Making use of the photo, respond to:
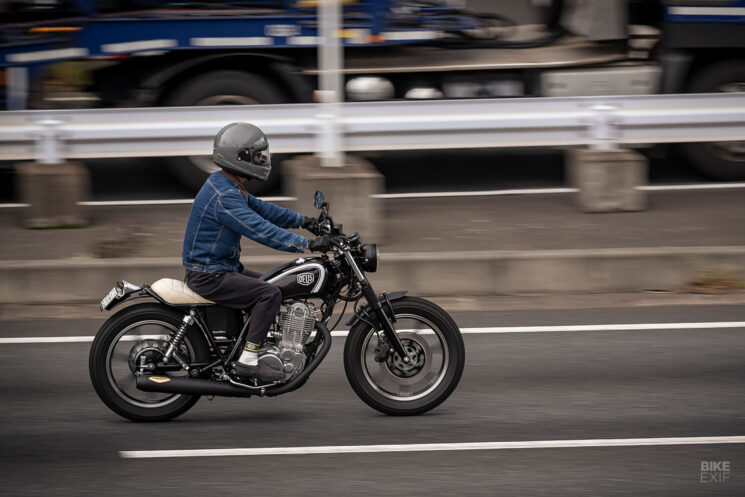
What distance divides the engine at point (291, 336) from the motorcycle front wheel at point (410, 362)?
0.87 feet

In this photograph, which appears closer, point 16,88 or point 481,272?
point 481,272

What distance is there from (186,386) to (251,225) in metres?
1.02

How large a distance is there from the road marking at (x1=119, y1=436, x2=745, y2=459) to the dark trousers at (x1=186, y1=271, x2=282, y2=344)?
663 millimetres

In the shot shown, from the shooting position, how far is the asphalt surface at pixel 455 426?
16.4 feet

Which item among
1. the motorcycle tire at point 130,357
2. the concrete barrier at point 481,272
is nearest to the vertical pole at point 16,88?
the concrete barrier at point 481,272

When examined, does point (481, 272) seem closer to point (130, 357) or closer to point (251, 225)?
point (251, 225)

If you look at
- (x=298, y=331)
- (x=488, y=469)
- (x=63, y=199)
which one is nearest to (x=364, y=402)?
(x=298, y=331)

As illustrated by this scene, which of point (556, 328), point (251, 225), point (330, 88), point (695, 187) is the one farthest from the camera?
point (695, 187)

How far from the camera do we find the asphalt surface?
500 cm

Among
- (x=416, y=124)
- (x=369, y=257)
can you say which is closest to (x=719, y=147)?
(x=416, y=124)

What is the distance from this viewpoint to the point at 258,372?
19.0 ft

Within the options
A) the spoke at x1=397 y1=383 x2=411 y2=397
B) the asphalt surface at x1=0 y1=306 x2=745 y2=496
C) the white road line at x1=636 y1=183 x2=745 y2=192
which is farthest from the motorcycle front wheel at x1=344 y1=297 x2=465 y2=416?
the white road line at x1=636 y1=183 x2=745 y2=192

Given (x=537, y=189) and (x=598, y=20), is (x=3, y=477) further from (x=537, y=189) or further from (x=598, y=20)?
(x=598, y=20)

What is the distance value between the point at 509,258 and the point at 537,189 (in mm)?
2859
